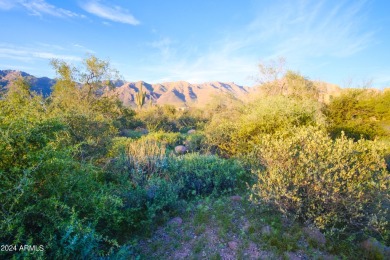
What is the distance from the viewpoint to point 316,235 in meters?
3.25

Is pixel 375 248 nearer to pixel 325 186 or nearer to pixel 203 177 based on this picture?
pixel 325 186

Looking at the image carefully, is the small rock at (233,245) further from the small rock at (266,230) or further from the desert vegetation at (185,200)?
the small rock at (266,230)

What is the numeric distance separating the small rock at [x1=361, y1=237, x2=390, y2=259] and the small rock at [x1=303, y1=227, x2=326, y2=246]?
0.51m

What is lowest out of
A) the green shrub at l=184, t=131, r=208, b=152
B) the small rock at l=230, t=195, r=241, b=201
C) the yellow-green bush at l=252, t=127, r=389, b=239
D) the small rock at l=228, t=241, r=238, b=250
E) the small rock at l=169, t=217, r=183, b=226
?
the small rock at l=169, t=217, r=183, b=226

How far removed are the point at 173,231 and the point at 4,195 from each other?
2283 millimetres

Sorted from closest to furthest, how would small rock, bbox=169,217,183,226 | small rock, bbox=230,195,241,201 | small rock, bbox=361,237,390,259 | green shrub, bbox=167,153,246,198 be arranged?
small rock, bbox=361,237,390,259, small rock, bbox=169,217,183,226, small rock, bbox=230,195,241,201, green shrub, bbox=167,153,246,198

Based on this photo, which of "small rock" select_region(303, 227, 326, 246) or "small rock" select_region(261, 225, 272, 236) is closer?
"small rock" select_region(303, 227, 326, 246)

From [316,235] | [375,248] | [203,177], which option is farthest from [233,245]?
[203,177]

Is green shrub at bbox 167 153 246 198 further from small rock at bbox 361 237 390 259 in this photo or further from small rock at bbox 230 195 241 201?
small rock at bbox 361 237 390 259

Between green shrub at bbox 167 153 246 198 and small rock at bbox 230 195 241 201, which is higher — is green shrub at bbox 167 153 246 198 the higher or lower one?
the higher one

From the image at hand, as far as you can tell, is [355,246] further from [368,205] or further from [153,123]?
[153,123]

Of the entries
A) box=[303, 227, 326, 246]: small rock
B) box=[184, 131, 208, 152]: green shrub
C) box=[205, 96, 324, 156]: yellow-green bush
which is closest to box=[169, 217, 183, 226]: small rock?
box=[303, 227, 326, 246]: small rock

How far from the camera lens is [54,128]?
10.1 feet

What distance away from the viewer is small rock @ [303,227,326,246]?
10.5 ft
